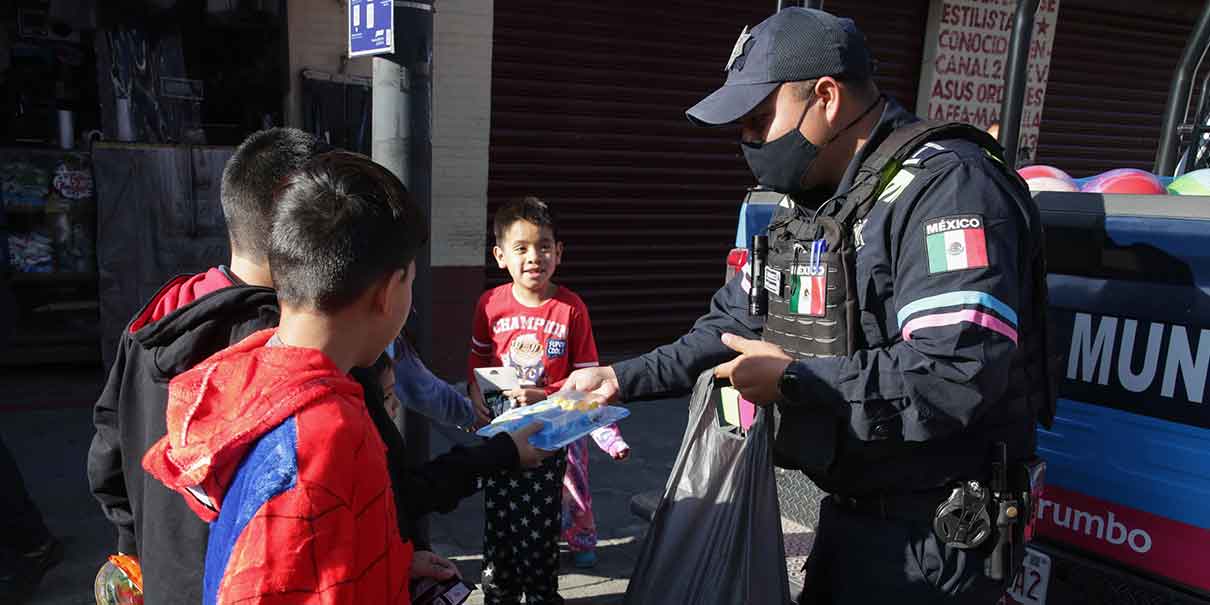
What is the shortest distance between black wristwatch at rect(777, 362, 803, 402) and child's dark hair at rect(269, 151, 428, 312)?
0.86 meters

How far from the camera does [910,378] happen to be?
1.78 m

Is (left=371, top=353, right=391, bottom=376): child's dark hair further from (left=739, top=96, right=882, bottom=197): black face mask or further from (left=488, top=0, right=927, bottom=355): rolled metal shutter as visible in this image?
(left=488, top=0, right=927, bottom=355): rolled metal shutter

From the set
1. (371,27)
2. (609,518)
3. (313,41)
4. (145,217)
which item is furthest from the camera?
(313,41)

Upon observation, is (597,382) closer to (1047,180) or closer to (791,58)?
(791,58)

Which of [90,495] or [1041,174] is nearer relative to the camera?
[1041,174]

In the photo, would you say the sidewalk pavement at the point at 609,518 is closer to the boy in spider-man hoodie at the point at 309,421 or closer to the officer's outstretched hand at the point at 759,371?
the officer's outstretched hand at the point at 759,371

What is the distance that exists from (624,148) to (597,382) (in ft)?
15.9

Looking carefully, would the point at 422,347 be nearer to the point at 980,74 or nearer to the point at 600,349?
the point at 600,349

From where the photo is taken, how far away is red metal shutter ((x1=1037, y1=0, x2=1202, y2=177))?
9383 mm

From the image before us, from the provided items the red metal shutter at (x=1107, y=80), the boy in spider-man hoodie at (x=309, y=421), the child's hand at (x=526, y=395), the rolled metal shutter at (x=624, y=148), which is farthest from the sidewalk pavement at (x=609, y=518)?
the red metal shutter at (x=1107, y=80)

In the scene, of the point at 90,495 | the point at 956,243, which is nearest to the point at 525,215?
the point at 956,243

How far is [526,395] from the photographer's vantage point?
2928mm

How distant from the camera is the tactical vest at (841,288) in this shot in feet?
6.44

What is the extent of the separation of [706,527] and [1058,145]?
28.8 feet
